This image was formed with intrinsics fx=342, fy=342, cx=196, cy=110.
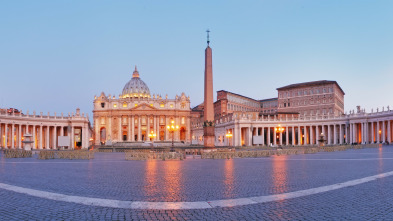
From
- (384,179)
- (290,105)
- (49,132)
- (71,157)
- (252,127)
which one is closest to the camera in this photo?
(384,179)

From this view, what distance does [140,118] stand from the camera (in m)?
126

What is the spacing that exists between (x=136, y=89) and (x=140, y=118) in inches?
1146

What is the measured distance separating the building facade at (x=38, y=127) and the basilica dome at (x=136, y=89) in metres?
55.3

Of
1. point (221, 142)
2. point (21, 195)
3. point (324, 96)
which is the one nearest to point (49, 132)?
point (221, 142)

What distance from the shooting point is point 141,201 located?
8.80 meters

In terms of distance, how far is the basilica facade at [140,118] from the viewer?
125500 mm

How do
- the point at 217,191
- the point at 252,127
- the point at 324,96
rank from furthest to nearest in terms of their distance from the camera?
1. the point at 324,96
2. the point at 252,127
3. the point at 217,191

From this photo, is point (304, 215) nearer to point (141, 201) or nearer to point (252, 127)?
point (141, 201)

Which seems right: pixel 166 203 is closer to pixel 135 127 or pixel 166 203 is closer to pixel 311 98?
pixel 311 98

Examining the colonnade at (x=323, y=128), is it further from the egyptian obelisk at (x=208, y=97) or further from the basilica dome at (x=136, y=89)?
the basilica dome at (x=136, y=89)

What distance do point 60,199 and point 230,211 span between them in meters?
4.58

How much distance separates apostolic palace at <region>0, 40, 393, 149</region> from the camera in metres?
70.6

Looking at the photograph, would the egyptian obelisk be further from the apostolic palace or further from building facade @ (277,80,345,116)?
building facade @ (277,80,345,116)

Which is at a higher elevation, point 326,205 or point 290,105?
point 290,105
